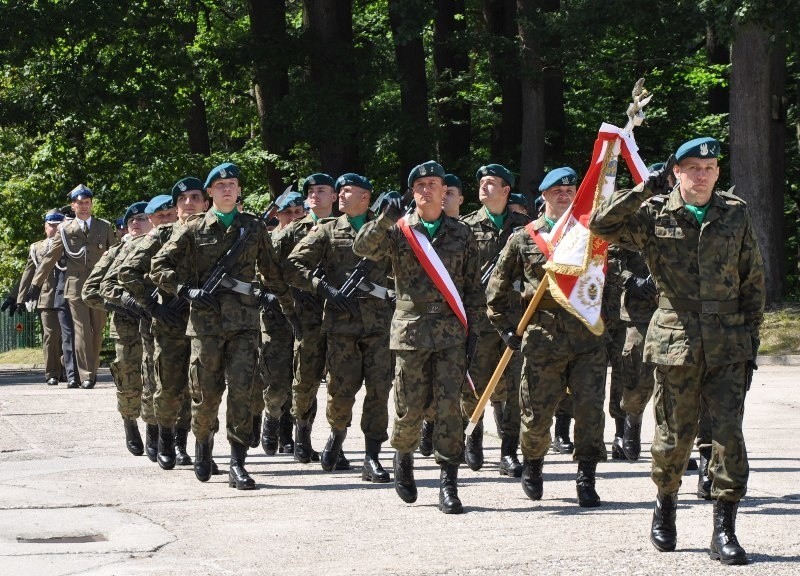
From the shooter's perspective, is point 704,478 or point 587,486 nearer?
point 587,486

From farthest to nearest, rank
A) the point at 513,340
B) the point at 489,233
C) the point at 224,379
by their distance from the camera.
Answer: the point at 489,233 → the point at 224,379 → the point at 513,340

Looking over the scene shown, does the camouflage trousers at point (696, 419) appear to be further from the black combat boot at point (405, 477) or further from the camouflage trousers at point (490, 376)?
the camouflage trousers at point (490, 376)

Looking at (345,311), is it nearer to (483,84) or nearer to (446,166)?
(446,166)

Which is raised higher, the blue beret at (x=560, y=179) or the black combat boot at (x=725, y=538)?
the blue beret at (x=560, y=179)

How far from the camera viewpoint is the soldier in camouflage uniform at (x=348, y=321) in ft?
38.6

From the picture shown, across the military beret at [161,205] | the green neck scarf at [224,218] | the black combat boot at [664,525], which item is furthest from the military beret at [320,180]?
the black combat boot at [664,525]

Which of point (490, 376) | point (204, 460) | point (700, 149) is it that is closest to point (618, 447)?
point (490, 376)

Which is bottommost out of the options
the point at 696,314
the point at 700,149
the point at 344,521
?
the point at 344,521

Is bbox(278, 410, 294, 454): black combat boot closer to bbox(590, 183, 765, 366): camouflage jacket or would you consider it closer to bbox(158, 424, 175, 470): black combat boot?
bbox(158, 424, 175, 470): black combat boot

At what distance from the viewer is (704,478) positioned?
10.4 metres

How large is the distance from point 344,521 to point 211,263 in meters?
2.57

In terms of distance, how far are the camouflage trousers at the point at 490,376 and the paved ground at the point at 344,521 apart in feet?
1.70

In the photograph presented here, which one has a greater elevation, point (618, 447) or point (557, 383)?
point (557, 383)

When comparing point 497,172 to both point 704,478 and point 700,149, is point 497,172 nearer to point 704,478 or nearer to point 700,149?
point 704,478
